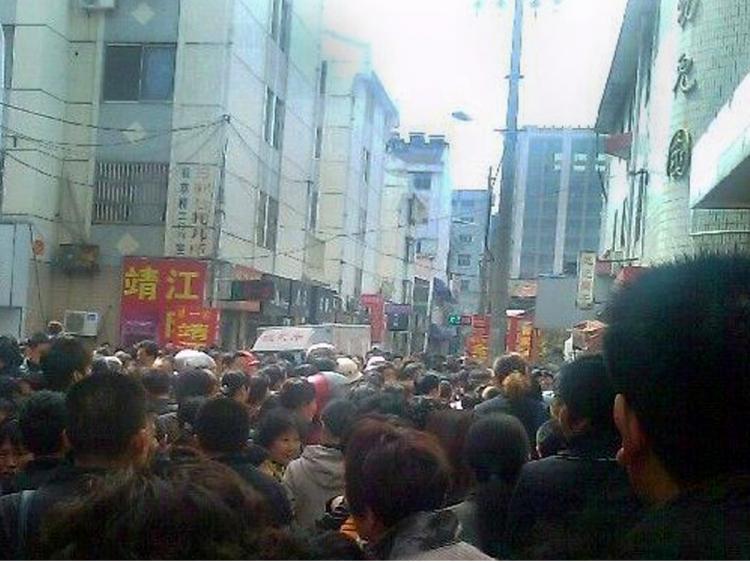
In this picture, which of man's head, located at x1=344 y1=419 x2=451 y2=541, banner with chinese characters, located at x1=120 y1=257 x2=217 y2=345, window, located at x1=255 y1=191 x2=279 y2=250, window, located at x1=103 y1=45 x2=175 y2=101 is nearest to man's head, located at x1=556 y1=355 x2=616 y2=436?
man's head, located at x1=344 y1=419 x2=451 y2=541

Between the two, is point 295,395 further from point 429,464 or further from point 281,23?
point 281,23

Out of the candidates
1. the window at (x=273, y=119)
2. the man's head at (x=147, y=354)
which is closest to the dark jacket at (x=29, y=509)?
the man's head at (x=147, y=354)

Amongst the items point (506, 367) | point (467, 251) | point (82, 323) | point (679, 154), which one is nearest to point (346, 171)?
point (82, 323)

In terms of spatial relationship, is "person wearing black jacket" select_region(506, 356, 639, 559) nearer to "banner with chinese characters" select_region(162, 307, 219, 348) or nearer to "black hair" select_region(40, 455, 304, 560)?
"black hair" select_region(40, 455, 304, 560)

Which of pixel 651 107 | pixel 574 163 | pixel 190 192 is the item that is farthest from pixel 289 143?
pixel 574 163

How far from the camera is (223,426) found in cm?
427

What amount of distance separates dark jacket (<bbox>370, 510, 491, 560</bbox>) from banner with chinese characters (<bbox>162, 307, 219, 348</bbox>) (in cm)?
1714

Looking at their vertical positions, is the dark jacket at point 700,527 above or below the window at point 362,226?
below

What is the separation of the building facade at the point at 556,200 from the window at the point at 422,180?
11.2m

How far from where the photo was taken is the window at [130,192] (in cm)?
2273

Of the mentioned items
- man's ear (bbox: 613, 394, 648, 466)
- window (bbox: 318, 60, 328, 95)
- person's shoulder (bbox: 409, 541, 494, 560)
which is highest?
window (bbox: 318, 60, 328, 95)

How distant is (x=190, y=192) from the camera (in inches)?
878

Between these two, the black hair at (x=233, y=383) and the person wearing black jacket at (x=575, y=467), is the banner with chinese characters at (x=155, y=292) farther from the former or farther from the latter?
the person wearing black jacket at (x=575, y=467)

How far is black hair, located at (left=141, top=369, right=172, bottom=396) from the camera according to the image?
6.41m
